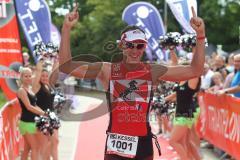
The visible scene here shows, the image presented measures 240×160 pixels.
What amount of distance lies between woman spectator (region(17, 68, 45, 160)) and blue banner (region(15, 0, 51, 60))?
13.3ft

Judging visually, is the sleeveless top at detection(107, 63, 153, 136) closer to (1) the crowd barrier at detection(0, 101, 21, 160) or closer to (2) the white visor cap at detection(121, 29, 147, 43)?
(2) the white visor cap at detection(121, 29, 147, 43)

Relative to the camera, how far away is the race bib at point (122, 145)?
4.86 metres

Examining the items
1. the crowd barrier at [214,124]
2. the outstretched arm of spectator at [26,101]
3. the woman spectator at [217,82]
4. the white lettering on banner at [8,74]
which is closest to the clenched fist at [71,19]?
the crowd barrier at [214,124]

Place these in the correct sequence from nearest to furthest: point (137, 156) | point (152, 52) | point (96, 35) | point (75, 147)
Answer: point (137, 156) < point (75, 147) < point (152, 52) < point (96, 35)

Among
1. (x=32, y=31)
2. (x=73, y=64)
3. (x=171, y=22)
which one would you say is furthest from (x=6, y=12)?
(x=171, y=22)

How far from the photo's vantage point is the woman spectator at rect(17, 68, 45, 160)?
8.49m

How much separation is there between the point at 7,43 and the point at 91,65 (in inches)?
242

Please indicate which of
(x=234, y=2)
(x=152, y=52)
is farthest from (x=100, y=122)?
(x=234, y=2)

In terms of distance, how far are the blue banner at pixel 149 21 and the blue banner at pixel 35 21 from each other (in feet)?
16.1

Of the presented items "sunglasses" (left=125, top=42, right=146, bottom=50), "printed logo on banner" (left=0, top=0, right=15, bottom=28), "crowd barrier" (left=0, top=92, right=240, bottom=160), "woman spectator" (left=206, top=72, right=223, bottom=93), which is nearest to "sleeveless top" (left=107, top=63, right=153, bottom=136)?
"sunglasses" (left=125, top=42, right=146, bottom=50)

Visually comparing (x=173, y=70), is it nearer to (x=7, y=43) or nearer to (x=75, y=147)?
(x=7, y=43)

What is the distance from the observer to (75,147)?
1220 cm

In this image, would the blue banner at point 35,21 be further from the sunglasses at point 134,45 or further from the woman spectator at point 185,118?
the sunglasses at point 134,45

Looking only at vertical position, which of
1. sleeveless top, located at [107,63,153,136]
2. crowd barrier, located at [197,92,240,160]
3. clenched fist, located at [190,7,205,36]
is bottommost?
crowd barrier, located at [197,92,240,160]
